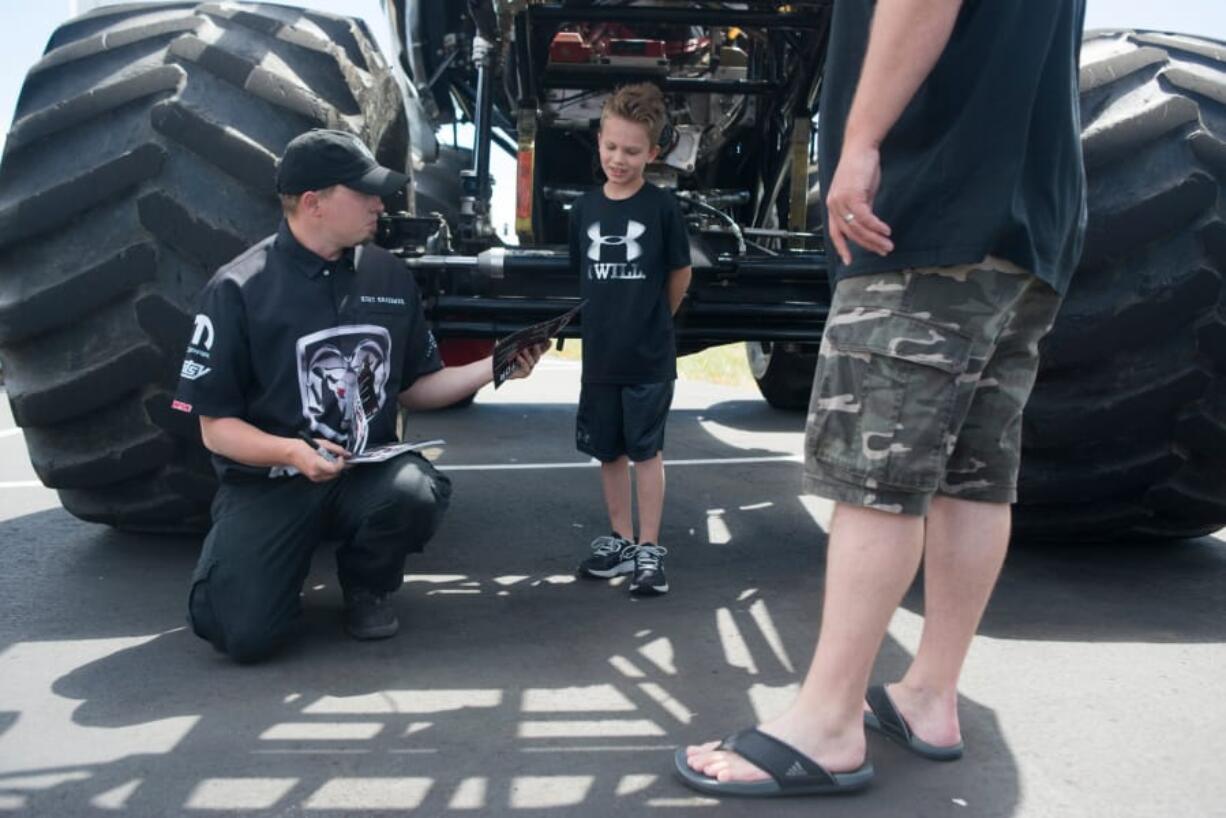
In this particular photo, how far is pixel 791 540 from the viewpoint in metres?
3.67

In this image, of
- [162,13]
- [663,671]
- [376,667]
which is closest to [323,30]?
[162,13]

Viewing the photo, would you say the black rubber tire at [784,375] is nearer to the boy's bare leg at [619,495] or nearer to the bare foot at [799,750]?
the boy's bare leg at [619,495]

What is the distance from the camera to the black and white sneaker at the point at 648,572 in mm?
3031

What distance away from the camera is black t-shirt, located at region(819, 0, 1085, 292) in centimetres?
179

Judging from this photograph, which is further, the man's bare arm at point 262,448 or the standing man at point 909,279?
the man's bare arm at point 262,448

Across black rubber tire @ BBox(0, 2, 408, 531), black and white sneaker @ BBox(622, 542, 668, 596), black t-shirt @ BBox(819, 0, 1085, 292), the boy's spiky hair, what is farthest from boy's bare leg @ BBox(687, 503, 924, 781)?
black rubber tire @ BBox(0, 2, 408, 531)

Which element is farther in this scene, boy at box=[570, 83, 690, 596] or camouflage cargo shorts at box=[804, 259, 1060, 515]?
boy at box=[570, 83, 690, 596]

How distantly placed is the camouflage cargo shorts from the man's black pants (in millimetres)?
1160

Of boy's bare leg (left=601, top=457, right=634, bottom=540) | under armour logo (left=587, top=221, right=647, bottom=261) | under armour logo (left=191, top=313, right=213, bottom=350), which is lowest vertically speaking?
boy's bare leg (left=601, top=457, right=634, bottom=540)

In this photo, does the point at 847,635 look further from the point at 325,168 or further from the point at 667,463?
the point at 667,463

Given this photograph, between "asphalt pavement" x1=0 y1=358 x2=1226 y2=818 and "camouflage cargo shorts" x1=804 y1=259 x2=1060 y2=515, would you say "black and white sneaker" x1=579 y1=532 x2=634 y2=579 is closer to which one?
"asphalt pavement" x1=0 y1=358 x2=1226 y2=818

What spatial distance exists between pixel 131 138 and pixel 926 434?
6.80 ft

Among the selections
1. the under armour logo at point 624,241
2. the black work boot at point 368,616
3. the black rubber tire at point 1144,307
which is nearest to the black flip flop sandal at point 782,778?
the black work boot at point 368,616

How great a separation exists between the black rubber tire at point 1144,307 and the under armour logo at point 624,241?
113 centimetres
